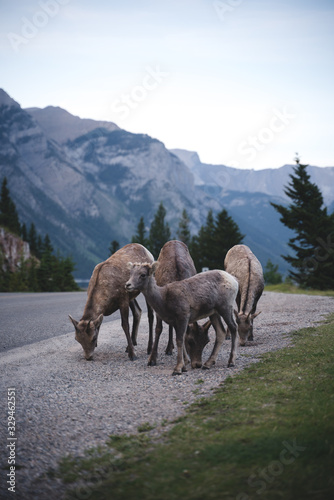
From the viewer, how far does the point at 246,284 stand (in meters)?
12.5

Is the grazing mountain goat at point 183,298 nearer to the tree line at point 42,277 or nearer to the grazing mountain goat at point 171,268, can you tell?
the grazing mountain goat at point 171,268

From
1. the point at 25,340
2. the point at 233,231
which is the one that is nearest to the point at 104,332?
→ the point at 25,340

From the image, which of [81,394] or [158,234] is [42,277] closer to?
[81,394]

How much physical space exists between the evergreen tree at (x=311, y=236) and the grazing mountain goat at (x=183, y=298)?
2637cm

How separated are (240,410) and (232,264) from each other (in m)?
8.25

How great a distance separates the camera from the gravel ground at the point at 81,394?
5004 millimetres

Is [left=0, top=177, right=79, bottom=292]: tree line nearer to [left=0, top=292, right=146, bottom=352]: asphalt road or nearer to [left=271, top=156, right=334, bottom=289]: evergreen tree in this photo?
[left=0, top=292, right=146, bottom=352]: asphalt road

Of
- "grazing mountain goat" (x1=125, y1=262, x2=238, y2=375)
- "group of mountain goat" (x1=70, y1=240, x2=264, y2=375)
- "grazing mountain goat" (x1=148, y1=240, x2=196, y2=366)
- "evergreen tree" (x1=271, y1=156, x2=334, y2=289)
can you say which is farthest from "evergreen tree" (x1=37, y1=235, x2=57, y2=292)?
"grazing mountain goat" (x1=125, y1=262, x2=238, y2=375)

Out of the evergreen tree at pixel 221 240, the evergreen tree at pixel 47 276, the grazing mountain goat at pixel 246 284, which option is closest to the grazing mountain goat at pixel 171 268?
the grazing mountain goat at pixel 246 284

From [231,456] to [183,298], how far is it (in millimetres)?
4759

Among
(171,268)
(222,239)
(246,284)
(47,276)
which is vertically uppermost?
(222,239)

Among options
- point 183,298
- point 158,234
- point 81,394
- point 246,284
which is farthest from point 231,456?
point 158,234

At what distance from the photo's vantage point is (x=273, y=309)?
1911 centimetres

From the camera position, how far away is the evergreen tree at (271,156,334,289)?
34.2m
